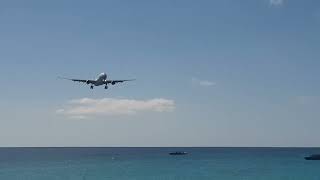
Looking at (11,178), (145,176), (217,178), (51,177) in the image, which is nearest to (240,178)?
(217,178)

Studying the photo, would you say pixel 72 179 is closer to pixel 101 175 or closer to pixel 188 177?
pixel 101 175

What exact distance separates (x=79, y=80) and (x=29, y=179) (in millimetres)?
68804

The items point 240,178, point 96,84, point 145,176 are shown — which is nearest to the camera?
point 96,84

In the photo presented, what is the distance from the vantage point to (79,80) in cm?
8269

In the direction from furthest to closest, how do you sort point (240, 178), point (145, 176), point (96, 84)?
point (145, 176)
point (240, 178)
point (96, 84)

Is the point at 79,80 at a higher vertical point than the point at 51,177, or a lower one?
higher

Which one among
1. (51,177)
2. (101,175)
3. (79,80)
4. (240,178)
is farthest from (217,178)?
(79,80)

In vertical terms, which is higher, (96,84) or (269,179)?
(96,84)

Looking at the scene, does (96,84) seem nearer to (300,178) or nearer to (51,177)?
(51,177)

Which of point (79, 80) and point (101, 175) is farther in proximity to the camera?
point (101, 175)

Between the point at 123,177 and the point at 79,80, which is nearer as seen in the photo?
the point at 79,80

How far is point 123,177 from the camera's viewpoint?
146500 millimetres

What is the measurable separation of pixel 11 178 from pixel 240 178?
2600 inches

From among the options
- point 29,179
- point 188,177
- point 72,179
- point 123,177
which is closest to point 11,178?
point 29,179
